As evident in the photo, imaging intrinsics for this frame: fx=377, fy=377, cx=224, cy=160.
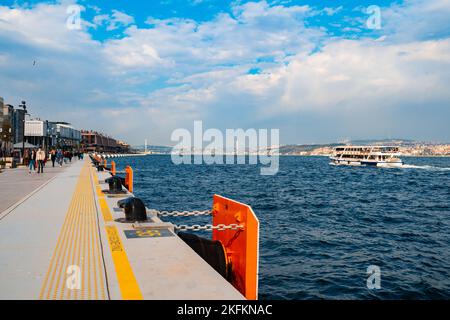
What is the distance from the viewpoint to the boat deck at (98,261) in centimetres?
513

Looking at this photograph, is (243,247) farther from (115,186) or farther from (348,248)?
(115,186)

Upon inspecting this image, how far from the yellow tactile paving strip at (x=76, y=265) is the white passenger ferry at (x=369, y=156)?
3876 inches

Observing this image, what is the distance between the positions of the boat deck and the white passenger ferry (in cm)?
9808

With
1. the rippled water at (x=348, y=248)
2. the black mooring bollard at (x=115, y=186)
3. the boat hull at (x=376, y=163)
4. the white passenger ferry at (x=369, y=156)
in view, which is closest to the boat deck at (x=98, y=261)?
the rippled water at (x=348, y=248)

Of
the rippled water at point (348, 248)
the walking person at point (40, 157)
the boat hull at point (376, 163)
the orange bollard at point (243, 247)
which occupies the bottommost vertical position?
the rippled water at point (348, 248)

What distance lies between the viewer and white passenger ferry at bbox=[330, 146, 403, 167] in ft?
322

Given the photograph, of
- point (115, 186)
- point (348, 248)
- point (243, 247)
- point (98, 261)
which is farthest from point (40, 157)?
point (243, 247)

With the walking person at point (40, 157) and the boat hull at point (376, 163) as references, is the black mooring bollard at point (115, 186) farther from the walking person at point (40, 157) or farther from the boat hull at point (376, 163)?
the boat hull at point (376, 163)

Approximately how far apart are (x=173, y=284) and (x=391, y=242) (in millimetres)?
12697

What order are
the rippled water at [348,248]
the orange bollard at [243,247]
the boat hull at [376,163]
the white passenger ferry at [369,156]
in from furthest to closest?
the white passenger ferry at [369,156] → the boat hull at [376,163] → the rippled water at [348,248] → the orange bollard at [243,247]

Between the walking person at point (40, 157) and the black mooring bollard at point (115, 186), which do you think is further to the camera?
the walking person at point (40, 157)

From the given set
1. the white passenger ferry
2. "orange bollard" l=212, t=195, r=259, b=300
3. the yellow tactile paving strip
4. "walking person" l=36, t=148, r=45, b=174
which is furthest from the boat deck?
the white passenger ferry

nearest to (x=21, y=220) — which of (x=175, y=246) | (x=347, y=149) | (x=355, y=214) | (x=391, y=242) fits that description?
(x=175, y=246)
